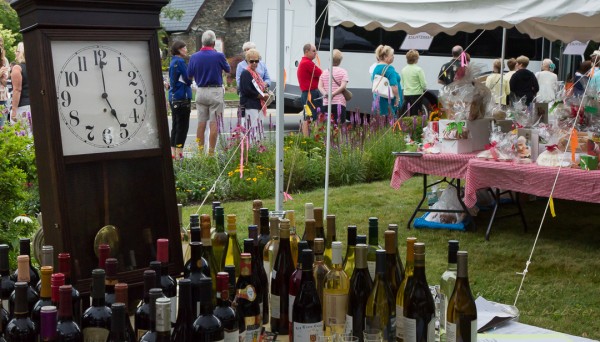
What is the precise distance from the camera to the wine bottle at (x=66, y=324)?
1.71m

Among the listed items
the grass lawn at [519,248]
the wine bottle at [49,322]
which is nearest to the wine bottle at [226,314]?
the wine bottle at [49,322]

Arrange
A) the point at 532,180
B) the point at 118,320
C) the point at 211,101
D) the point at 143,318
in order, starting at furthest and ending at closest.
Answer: the point at 211,101, the point at 532,180, the point at 143,318, the point at 118,320

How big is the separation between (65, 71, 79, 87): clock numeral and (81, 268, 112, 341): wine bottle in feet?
2.05

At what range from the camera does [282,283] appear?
2395mm

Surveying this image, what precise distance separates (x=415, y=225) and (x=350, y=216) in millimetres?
816

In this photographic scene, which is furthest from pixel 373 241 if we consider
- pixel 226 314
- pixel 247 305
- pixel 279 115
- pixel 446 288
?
pixel 279 115

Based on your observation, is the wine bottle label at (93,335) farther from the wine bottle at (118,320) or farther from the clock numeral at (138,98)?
the clock numeral at (138,98)

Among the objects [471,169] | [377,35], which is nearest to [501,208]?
[471,169]

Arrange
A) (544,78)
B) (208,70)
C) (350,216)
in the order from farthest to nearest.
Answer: (544,78) < (208,70) < (350,216)

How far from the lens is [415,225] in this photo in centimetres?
740

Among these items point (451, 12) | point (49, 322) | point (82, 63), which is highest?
point (451, 12)

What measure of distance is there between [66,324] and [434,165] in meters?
5.41

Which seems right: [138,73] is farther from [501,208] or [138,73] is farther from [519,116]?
[501,208]

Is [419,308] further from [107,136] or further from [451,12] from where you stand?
[451,12]
